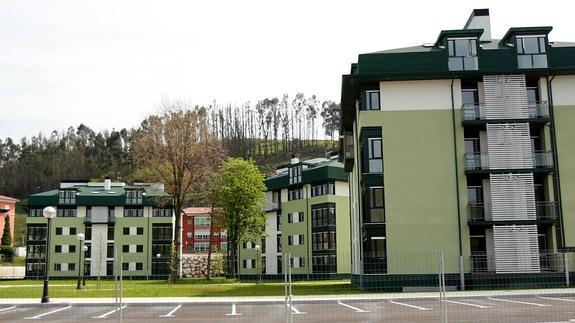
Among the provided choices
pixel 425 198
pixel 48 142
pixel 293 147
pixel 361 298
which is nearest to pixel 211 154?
pixel 425 198

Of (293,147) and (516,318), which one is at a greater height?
(293,147)

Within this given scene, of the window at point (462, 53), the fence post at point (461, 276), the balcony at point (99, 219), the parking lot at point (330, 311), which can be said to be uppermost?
the window at point (462, 53)

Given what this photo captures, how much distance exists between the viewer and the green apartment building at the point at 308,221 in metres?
61.6

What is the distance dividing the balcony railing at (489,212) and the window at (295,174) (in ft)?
112

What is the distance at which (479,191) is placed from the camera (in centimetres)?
3359

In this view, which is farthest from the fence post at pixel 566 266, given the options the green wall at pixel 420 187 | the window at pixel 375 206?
the window at pixel 375 206

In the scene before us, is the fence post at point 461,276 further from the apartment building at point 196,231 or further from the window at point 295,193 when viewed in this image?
the apartment building at point 196,231

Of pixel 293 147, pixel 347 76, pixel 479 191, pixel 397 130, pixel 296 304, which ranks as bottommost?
pixel 296 304

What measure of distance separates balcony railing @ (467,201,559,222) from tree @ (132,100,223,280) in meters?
21.6

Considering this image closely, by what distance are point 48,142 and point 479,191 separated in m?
137

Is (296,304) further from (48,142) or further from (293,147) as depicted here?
(48,142)

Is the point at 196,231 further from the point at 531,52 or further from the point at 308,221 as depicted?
the point at 531,52

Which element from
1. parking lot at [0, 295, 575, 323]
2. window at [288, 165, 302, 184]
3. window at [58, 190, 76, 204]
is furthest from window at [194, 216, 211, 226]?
parking lot at [0, 295, 575, 323]

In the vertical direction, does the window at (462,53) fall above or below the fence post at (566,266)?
above
